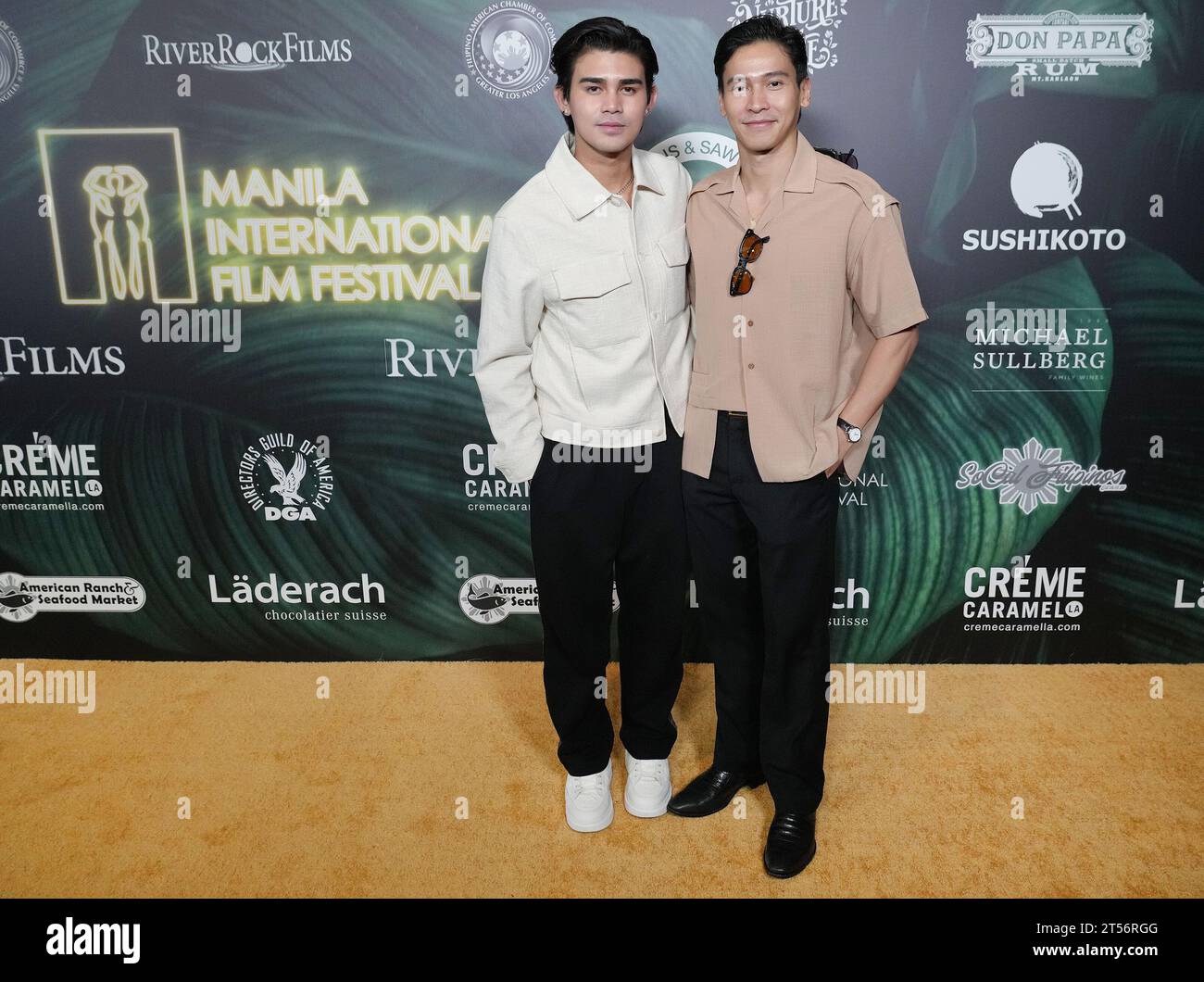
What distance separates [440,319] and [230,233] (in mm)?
677

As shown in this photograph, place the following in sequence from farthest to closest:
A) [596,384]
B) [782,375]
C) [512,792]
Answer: [512,792], [596,384], [782,375]

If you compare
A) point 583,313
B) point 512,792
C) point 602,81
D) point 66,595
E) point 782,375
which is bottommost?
point 512,792

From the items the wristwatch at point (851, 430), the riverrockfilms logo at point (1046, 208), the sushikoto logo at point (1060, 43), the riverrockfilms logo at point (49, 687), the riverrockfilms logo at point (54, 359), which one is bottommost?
the riverrockfilms logo at point (49, 687)

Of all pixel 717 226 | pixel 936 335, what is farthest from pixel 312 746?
pixel 936 335

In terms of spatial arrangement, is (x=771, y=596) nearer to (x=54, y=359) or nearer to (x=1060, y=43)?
(x=1060, y=43)

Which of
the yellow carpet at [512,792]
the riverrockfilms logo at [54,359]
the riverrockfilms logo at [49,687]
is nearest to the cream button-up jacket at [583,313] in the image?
the yellow carpet at [512,792]

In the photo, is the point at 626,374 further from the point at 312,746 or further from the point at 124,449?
the point at 124,449

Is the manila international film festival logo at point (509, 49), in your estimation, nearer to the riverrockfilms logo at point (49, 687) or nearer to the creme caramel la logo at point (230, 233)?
the creme caramel la logo at point (230, 233)

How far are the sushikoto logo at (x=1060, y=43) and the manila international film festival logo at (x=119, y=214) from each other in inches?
93.0

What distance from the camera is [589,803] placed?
Result: 2.28 meters

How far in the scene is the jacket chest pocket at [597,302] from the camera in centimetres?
201

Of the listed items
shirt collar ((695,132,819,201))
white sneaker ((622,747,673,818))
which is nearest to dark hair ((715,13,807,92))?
shirt collar ((695,132,819,201))

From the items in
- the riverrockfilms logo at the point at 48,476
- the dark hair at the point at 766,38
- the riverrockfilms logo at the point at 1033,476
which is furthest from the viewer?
the riverrockfilms logo at the point at 48,476

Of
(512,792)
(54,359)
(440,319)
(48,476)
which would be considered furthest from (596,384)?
(48,476)
